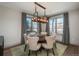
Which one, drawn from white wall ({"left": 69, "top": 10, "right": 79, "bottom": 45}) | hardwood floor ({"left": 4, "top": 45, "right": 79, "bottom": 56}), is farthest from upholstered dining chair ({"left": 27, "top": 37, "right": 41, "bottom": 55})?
white wall ({"left": 69, "top": 10, "right": 79, "bottom": 45})

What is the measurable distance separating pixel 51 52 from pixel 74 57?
43 cm

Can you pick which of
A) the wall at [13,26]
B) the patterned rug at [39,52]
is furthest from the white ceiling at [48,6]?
the patterned rug at [39,52]

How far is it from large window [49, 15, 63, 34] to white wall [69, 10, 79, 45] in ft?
0.62

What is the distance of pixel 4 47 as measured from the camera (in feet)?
5.92

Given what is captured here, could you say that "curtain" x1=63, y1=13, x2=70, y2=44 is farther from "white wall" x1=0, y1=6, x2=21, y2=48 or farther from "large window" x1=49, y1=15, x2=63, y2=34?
→ "white wall" x1=0, y1=6, x2=21, y2=48

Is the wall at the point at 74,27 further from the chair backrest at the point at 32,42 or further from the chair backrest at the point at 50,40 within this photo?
the chair backrest at the point at 32,42

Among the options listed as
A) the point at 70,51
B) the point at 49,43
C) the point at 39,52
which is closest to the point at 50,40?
the point at 49,43

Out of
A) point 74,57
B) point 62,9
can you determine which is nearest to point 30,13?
point 62,9

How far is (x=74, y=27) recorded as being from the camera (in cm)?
191

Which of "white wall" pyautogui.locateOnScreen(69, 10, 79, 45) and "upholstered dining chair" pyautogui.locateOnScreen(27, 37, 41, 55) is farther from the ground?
"white wall" pyautogui.locateOnScreen(69, 10, 79, 45)

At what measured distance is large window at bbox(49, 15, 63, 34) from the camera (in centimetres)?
194

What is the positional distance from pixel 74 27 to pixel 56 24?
1.15 ft

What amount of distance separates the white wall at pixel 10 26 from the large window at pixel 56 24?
0.63m

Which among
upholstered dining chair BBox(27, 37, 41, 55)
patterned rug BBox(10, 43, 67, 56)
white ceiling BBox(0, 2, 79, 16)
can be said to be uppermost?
white ceiling BBox(0, 2, 79, 16)
